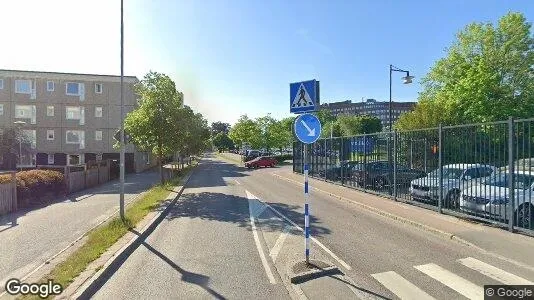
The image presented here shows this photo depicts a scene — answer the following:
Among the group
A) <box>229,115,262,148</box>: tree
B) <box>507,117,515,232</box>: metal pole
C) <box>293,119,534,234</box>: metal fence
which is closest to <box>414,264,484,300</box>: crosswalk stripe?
<box>507,117,515,232</box>: metal pole

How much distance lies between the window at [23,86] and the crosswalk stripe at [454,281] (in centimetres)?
4142

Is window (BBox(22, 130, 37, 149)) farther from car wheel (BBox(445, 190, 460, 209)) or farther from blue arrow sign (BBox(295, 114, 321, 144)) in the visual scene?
car wheel (BBox(445, 190, 460, 209))

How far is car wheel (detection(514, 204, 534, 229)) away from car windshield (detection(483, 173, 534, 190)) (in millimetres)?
479

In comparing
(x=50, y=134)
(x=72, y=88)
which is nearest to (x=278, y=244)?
(x=72, y=88)

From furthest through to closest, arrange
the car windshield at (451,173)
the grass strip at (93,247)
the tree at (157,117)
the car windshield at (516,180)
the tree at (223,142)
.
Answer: the tree at (223,142)
the tree at (157,117)
the car windshield at (451,173)
the car windshield at (516,180)
the grass strip at (93,247)

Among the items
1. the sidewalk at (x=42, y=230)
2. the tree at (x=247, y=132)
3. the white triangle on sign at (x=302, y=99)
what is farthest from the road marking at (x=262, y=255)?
the tree at (x=247, y=132)

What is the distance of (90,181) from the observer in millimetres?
21953

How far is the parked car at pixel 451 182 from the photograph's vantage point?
938 cm

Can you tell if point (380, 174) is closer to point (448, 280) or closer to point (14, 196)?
point (448, 280)

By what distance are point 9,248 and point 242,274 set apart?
5.48 metres

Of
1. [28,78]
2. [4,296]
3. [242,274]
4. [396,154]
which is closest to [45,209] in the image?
[4,296]

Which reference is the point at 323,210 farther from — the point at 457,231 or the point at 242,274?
the point at 242,274

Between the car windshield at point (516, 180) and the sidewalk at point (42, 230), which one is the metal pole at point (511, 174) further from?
the sidewalk at point (42, 230)

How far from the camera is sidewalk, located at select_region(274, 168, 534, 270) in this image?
6.98 meters
